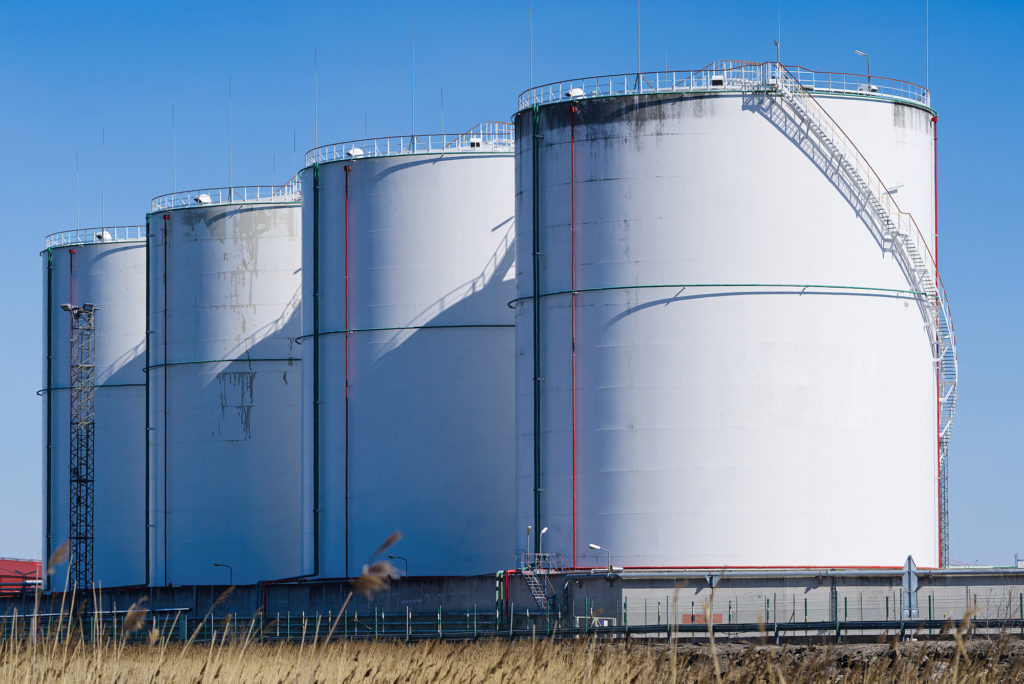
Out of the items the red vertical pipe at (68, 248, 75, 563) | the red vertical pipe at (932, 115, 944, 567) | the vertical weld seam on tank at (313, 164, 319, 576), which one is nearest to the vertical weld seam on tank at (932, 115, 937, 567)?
the red vertical pipe at (932, 115, 944, 567)

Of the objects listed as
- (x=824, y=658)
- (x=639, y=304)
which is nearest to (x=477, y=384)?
(x=639, y=304)

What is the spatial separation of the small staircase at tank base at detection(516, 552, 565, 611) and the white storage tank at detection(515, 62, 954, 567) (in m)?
0.29

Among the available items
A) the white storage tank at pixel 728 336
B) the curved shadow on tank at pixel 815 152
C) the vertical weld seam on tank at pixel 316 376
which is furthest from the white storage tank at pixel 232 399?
the curved shadow on tank at pixel 815 152

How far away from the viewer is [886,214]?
140ft

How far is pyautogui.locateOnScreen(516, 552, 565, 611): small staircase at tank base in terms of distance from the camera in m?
41.7

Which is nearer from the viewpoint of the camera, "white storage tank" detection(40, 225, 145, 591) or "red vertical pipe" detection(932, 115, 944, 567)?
"red vertical pipe" detection(932, 115, 944, 567)

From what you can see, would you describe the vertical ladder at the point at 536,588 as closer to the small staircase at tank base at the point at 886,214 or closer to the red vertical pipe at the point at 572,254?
the red vertical pipe at the point at 572,254

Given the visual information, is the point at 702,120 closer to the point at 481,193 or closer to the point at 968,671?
the point at 481,193

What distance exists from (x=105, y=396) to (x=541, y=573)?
2732 cm

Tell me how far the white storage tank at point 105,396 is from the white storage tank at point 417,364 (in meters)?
14.5

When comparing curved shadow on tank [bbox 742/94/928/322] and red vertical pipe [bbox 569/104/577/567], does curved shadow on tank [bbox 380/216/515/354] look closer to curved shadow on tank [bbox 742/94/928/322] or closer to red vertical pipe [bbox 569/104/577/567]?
red vertical pipe [bbox 569/104/577/567]

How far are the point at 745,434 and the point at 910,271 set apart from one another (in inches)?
258

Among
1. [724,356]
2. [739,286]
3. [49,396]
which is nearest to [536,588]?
[724,356]

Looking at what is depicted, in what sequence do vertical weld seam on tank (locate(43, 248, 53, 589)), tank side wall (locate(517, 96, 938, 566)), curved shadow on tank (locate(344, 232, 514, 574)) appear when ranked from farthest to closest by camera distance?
vertical weld seam on tank (locate(43, 248, 53, 589)) < curved shadow on tank (locate(344, 232, 514, 574)) < tank side wall (locate(517, 96, 938, 566))
